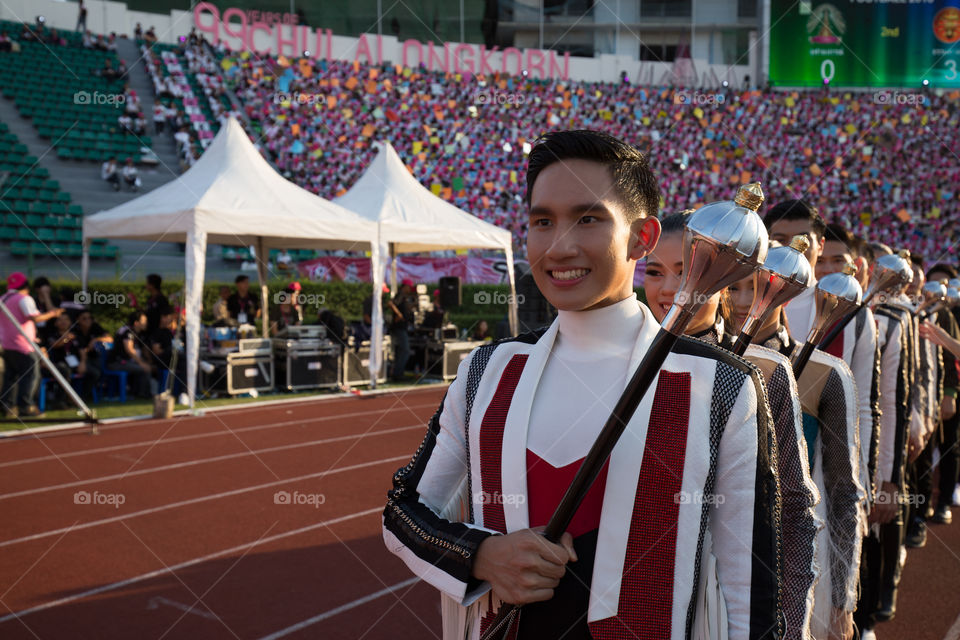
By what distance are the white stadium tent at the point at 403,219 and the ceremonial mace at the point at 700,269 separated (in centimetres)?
1003

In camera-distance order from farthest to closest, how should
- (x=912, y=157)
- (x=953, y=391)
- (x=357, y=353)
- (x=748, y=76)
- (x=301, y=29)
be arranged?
(x=748, y=76) < (x=301, y=29) < (x=912, y=157) < (x=357, y=353) < (x=953, y=391)

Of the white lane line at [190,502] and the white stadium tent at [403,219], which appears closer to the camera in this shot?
the white lane line at [190,502]

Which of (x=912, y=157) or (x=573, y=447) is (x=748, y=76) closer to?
(x=912, y=157)

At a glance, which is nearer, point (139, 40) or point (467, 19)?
point (139, 40)

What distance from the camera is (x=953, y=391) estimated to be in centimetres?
586

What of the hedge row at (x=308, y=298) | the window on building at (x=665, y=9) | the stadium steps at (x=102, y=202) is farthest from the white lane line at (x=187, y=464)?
the window on building at (x=665, y=9)

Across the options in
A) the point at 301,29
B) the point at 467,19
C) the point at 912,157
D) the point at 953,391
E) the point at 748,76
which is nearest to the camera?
the point at 953,391

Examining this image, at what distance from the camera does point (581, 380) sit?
1445mm

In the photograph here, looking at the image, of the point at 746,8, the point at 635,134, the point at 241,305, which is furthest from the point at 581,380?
the point at 746,8

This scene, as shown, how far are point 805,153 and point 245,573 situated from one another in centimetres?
3100

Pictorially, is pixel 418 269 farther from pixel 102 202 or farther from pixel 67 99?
pixel 67 99

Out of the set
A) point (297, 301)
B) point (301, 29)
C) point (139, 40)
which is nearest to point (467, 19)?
point (301, 29)

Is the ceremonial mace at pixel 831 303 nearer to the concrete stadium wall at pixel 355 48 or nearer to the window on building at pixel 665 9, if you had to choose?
the concrete stadium wall at pixel 355 48

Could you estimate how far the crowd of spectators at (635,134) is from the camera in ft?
86.1
